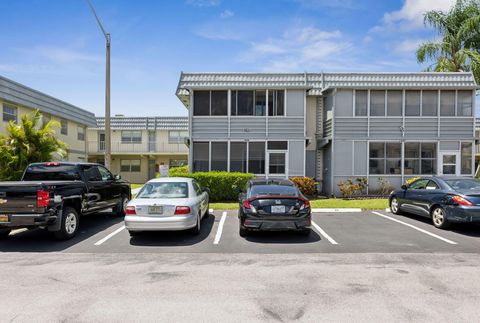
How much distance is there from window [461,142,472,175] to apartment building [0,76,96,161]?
25.2 meters

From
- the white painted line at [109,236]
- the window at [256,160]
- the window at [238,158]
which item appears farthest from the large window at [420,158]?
the white painted line at [109,236]

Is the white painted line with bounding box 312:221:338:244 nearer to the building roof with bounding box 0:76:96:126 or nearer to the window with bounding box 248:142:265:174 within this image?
the window with bounding box 248:142:265:174

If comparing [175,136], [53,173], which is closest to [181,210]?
[53,173]

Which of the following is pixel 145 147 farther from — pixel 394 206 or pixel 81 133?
pixel 394 206

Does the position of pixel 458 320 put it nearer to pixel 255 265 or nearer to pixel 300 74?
pixel 255 265

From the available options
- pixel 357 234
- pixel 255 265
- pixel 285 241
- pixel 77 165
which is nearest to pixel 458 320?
pixel 255 265

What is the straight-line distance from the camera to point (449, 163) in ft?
56.1

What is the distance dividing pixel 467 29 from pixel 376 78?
904 centimetres

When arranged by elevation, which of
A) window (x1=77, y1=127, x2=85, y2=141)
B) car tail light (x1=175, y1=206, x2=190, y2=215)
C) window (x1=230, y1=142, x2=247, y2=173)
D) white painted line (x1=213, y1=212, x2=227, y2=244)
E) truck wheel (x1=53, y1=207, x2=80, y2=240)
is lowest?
white painted line (x1=213, y1=212, x2=227, y2=244)

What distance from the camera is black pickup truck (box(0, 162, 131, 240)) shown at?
7.14 metres

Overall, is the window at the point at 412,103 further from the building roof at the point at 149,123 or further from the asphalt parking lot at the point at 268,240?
the building roof at the point at 149,123

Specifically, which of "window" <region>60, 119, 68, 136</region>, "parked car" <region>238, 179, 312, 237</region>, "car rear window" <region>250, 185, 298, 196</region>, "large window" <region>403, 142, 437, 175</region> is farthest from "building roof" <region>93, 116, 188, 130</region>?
"parked car" <region>238, 179, 312, 237</region>

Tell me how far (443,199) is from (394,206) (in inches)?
108

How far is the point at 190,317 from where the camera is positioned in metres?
3.84
